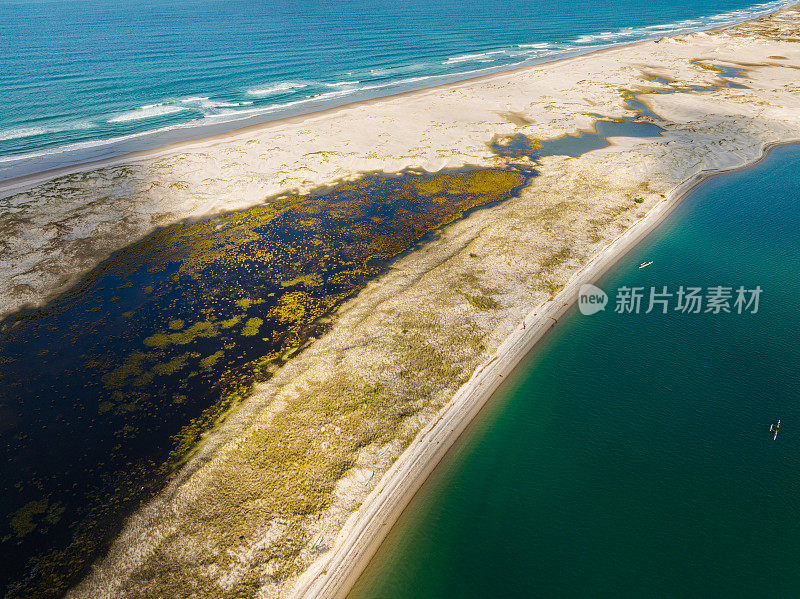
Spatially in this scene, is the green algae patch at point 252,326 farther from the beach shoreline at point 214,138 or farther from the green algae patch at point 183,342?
the beach shoreline at point 214,138

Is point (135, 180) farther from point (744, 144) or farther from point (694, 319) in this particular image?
point (744, 144)

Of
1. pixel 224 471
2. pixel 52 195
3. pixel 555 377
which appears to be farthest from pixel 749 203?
pixel 52 195

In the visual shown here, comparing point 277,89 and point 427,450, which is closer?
point 427,450

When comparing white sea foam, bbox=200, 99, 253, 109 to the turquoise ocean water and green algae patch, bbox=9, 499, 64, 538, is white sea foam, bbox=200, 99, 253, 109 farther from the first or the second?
green algae patch, bbox=9, 499, 64, 538

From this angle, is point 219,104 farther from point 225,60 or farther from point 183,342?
point 183,342

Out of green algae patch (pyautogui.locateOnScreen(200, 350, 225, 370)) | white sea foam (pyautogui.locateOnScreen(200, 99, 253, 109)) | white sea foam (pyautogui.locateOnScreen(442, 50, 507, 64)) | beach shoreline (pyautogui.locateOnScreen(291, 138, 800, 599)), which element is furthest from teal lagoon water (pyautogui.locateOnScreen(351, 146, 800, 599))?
white sea foam (pyautogui.locateOnScreen(442, 50, 507, 64))

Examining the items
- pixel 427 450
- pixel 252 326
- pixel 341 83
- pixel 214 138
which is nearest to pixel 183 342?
pixel 252 326
